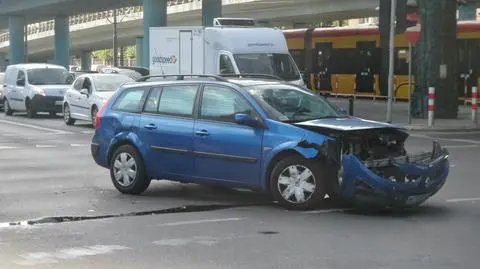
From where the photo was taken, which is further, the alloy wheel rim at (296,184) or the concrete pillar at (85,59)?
the concrete pillar at (85,59)

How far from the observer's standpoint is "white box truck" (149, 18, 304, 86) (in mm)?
21891

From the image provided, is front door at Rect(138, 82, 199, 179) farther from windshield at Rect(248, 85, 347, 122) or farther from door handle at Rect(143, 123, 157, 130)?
windshield at Rect(248, 85, 347, 122)

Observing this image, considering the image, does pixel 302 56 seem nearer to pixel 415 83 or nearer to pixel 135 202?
pixel 415 83

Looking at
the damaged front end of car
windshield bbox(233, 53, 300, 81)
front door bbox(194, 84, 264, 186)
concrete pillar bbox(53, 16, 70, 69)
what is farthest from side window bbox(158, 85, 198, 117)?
concrete pillar bbox(53, 16, 70, 69)

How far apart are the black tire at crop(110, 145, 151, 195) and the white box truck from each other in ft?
37.3

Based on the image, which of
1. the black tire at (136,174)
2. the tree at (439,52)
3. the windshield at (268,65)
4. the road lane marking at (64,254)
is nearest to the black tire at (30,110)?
the windshield at (268,65)

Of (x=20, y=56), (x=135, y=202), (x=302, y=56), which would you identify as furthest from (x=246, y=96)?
(x=20, y=56)

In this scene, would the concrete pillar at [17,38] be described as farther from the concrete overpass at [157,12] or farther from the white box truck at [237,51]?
the white box truck at [237,51]

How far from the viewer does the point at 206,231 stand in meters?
7.88

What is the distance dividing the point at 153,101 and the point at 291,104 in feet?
6.57

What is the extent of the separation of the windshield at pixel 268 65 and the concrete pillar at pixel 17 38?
→ 42.1m

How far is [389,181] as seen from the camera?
332 inches

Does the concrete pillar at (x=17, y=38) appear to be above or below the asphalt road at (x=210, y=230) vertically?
above

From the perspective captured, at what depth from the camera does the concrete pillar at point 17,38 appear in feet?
196
